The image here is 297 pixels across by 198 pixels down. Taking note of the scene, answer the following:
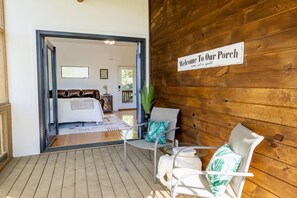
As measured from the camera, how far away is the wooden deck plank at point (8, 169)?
8.55ft

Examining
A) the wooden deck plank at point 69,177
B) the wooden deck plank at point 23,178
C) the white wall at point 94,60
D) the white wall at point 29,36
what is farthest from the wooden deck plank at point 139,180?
the white wall at point 94,60

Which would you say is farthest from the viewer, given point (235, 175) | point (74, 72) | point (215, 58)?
point (74, 72)

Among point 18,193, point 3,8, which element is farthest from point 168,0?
point 18,193

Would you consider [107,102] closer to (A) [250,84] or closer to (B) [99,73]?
(B) [99,73]

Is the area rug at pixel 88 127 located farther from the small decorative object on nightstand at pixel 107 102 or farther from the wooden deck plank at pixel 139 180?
the small decorative object on nightstand at pixel 107 102

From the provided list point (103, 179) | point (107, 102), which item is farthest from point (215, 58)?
point (107, 102)

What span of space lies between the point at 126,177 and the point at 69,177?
0.73 meters

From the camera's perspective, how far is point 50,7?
3.45 meters

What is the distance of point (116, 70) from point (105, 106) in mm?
1660

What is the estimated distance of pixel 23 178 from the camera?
2590mm

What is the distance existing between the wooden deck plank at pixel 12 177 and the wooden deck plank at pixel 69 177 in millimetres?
595

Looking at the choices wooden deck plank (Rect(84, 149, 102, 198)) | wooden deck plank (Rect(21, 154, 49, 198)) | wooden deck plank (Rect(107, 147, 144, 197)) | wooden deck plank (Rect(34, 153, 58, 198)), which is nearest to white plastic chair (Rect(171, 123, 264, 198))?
wooden deck plank (Rect(107, 147, 144, 197))

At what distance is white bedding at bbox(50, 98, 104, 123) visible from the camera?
5666mm

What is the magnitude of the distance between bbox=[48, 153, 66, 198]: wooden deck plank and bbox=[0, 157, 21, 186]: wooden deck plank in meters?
0.59
